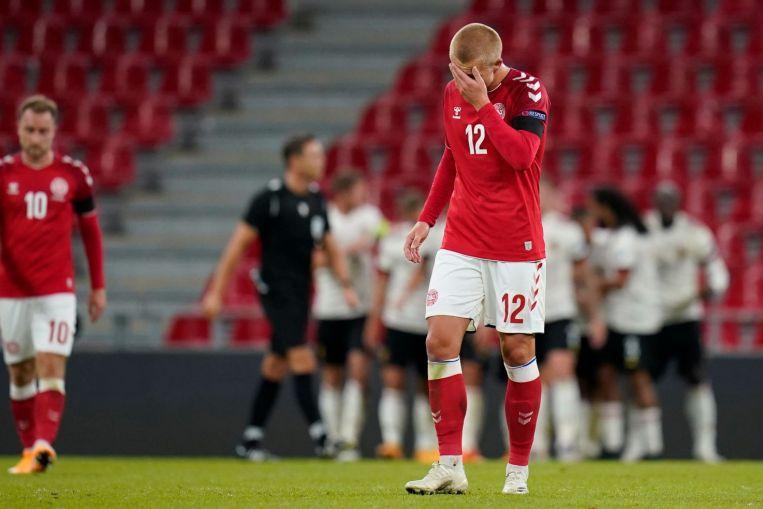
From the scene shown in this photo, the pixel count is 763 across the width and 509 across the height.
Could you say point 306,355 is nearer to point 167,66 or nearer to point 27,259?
point 27,259

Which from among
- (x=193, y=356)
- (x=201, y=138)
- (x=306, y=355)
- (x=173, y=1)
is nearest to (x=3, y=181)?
(x=306, y=355)

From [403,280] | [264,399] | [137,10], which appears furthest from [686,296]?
[137,10]

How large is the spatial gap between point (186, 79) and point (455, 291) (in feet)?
45.6

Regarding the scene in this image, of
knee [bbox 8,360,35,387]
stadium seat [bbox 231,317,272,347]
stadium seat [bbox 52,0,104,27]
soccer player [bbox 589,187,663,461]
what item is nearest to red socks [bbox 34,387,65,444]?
knee [bbox 8,360,35,387]

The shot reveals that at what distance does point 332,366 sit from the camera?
1219 cm

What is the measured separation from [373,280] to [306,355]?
294cm

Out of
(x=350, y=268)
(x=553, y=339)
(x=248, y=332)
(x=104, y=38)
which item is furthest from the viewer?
(x=104, y=38)

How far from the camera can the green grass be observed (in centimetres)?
607

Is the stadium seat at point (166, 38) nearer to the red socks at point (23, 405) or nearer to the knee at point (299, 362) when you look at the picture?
the knee at point (299, 362)

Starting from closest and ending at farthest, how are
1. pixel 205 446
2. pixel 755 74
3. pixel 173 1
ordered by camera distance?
pixel 205 446, pixel 755 74, pixel 173 1

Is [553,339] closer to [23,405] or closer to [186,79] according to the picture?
[23,405]

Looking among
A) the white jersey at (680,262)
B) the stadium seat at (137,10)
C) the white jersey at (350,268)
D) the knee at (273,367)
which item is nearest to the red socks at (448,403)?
the knee at (273,367)

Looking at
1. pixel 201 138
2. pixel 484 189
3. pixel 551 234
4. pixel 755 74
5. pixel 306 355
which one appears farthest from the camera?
pixel 201 138

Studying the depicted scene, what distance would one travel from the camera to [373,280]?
44.1 feet
